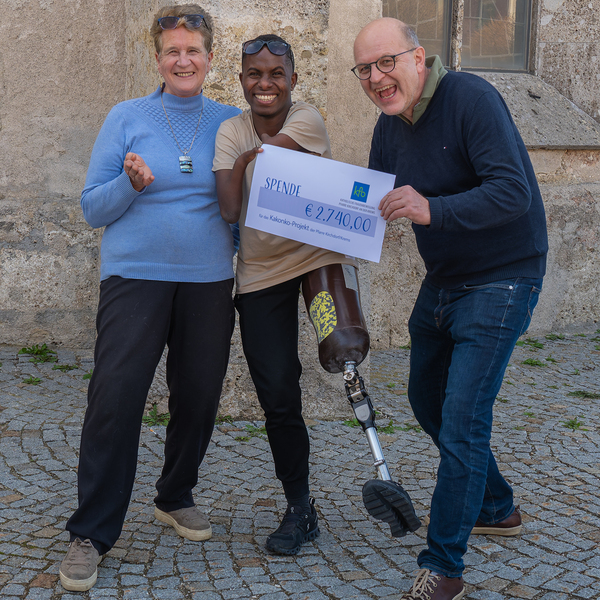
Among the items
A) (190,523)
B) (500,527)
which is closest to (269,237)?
(190,523)

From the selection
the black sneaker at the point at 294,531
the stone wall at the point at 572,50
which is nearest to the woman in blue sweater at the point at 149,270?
the black sneaker at the point at 294,531

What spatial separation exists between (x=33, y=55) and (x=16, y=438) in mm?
3190

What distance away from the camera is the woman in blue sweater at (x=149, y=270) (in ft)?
9.27

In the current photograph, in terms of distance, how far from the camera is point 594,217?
25.0ft

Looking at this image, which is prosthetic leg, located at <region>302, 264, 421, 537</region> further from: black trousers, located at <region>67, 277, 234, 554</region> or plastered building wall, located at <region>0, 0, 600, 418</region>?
plastered building wall, located at <region>0, 0, 600, 418</region>

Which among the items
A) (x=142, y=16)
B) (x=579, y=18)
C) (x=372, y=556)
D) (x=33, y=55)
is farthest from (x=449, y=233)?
(x=579, y=18)

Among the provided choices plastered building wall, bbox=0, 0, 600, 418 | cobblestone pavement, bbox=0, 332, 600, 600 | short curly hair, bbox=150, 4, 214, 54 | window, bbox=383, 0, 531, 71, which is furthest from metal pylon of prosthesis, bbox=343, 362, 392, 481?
window, bbox=383, 0, 531, 71

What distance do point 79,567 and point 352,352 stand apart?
1.23 m

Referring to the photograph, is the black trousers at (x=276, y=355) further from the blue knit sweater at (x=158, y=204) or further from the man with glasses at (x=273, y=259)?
the blue knit sweater at (x=158, y=204)

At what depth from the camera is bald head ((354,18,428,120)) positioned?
2.68m

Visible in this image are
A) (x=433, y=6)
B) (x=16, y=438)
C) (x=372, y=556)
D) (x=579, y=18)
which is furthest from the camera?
(x=579, y=18)

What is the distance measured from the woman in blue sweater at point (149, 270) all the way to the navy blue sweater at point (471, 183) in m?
Answer: 0.77

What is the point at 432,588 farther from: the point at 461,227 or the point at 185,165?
the point at 185,165

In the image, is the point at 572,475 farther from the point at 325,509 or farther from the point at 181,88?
the point at 181,88
